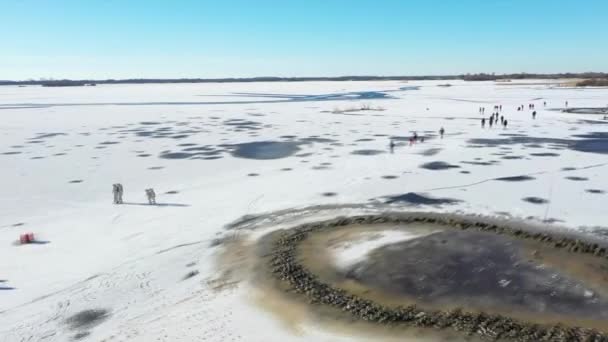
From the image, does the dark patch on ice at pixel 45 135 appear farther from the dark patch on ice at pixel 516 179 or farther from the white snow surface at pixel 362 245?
the dark patch on ice at pixel 516 179

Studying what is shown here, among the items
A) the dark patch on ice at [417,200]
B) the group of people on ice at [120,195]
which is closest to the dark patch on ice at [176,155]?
the group of people on ice at [120,195]

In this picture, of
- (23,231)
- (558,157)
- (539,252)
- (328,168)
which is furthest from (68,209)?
(558,157)

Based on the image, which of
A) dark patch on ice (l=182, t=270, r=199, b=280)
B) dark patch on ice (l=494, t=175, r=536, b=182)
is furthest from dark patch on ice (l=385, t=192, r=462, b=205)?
dark patch on ice (l=182, t=270, r=199, b=280)

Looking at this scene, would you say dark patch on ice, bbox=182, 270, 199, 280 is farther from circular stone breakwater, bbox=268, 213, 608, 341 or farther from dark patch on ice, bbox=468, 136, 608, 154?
dark patch on ice, bbox=468, 136, 608, 154

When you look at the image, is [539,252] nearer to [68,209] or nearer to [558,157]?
[558,157]

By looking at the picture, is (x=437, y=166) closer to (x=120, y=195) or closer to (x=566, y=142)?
(x=566, y=142)

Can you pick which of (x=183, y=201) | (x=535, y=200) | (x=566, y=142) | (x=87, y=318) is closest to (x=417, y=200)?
(x=535, y=200)
